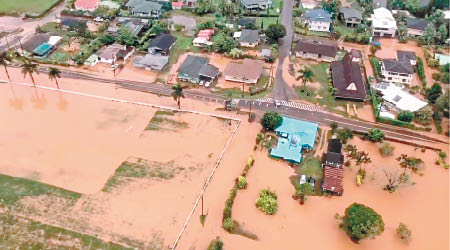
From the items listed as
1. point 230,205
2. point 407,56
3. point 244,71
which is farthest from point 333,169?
point 407,56

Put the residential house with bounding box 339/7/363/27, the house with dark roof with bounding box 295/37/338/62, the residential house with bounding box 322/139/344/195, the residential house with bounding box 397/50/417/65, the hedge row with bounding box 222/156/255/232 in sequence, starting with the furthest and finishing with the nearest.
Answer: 1. the residential house with bounding box 339/7/363/27
2. the house with dark roof with bounding box 295/37/338/62
3. the residential house with bounding box 397/50/417/65
4. the residential house with bounding box 322/139/344/195
5. the hedge row with bounding box 222/156/255/232

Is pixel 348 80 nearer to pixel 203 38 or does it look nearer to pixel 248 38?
pixel 248 38

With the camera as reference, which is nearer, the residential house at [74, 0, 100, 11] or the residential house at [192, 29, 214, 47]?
the residential house at [192, 29, 214, 47]

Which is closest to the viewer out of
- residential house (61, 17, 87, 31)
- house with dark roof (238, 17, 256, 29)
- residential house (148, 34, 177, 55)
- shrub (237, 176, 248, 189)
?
shrub (237, 176, 248, 189)

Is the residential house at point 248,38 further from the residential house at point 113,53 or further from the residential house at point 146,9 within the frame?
the residential house at point 113,53

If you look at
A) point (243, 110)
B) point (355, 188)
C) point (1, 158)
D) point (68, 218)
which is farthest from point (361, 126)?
point (1, 158)

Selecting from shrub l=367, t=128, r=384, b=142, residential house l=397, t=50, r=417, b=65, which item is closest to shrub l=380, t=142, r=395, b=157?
shrub l=367, t=128, r=384, b=142

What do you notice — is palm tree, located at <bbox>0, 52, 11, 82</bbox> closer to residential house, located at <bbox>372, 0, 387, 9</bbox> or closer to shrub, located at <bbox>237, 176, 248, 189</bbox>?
shrub, located at <bbox>237, 176, 248, 189</bbox>

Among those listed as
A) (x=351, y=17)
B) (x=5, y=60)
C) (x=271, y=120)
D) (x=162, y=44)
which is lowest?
(x=271, y=120)
